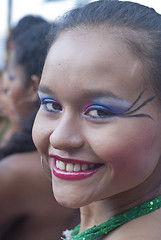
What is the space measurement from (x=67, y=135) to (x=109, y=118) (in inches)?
5.7

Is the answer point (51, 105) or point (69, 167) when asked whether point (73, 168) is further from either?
point (51, 105)

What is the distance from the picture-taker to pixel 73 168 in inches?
48.5

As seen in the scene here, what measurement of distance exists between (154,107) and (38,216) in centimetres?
124

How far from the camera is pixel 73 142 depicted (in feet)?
3.77

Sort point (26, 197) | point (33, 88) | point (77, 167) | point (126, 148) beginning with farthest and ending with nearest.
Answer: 1. point (33, 88)
2. point (26, 197)
3. point (77, 167)
4. point (126, 148)

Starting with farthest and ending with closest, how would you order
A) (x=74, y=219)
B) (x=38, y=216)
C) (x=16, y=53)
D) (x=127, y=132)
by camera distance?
(x=16, y=53)
(x=74, y=219)
(x=38, y=216)
(x=127, y=132)

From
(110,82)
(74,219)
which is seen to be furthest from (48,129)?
(74,219)

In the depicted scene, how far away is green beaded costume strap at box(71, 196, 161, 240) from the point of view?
124cm

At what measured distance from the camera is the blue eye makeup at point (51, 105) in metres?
1.27

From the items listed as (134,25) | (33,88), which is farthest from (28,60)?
(134,25)

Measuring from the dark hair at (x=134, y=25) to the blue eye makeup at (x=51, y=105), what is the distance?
27 centimetres

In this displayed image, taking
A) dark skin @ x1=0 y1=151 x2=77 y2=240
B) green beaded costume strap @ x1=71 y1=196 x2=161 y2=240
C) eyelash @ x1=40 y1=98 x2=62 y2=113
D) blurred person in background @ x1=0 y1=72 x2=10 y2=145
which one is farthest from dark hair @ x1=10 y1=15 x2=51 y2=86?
green beaded costume strap @ x1=71 y1=196 x2=161 y2=240

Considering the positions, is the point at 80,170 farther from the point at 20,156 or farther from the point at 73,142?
the point at 20,156

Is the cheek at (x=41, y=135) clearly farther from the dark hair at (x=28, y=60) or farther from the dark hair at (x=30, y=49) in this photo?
the dark hair at (x=30, y=49)
